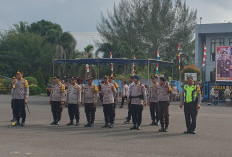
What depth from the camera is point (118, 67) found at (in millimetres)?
42844

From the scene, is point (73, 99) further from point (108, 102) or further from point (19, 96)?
point (19, 96)

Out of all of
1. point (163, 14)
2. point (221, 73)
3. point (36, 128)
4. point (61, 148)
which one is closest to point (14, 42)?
point (163, 14)

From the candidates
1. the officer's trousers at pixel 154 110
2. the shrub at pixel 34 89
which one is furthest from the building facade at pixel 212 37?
the officer's trousers at pixel 154 110

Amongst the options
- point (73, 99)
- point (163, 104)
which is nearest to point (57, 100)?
point (73, 99)

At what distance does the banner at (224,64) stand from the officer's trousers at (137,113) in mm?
21700

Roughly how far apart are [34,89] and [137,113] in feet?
92.7

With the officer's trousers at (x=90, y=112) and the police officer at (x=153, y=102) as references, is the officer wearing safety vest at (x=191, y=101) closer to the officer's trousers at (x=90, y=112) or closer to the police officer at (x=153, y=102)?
the police officer at (x=153, y=102)

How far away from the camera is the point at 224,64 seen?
3362 cm

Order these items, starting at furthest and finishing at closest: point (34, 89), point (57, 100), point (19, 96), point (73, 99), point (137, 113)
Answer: point (34, 89), point (57, 100), point (73, 99), point (19, 96), point (137, 113)

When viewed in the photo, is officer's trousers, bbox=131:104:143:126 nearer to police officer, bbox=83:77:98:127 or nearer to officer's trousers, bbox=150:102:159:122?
police officer, bbox=83:77:98:127

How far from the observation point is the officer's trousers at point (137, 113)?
523 inches

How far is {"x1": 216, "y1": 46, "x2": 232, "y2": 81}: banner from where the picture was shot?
3334cm

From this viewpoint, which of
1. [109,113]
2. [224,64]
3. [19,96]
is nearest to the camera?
[19,96]

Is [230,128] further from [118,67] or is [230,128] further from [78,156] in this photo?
[118,67]
